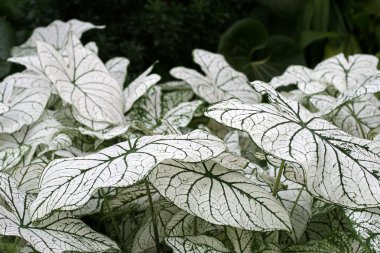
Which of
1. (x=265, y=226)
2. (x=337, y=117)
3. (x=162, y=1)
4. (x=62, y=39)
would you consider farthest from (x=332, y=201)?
(x=162, y=1)

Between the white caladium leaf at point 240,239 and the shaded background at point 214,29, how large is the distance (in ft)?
4.25

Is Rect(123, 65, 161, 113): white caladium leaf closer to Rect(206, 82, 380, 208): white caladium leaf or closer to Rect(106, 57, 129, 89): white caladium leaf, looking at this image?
Rect(106, 57, 129, 89): white caladium leaf

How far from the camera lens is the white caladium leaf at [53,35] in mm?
2189

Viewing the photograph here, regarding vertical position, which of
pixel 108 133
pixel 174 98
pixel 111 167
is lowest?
pixel 174 98

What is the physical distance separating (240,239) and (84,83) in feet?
2.44

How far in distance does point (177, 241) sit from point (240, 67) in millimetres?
1653

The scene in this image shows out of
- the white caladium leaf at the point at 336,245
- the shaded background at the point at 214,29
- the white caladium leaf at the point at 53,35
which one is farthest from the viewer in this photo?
the shaded background at the point at 214,29

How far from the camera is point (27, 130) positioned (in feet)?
5.52

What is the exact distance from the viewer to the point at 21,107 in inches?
64.9

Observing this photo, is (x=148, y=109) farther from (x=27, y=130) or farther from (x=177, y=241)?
(x=177, y=241)

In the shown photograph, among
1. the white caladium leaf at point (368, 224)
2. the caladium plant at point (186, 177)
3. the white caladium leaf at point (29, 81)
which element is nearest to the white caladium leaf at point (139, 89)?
the caladium plant at point (186, 177)

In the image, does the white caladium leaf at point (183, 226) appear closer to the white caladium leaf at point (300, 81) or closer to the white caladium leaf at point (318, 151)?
the white caladium leaf at point (318, 151)

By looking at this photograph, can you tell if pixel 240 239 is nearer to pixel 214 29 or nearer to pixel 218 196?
pixel 218 196

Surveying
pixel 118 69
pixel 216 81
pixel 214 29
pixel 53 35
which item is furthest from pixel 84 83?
→ pixel 214 29
